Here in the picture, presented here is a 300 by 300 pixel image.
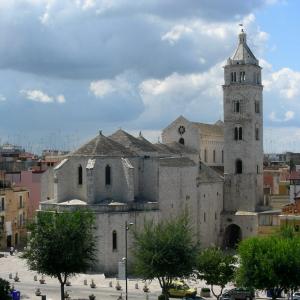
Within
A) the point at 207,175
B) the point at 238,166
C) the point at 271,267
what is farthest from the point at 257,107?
the point at 271,267

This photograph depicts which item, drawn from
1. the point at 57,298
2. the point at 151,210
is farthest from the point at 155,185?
the point at 57,298

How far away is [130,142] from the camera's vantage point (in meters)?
72.8

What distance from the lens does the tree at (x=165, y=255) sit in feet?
165

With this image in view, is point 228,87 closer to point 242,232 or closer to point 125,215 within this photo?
point 242,232

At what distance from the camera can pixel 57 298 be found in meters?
52.9

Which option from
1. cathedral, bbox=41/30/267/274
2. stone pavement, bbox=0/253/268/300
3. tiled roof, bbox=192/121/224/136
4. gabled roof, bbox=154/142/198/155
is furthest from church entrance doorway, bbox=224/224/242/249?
stone pavement, bbox=0/253/268/300

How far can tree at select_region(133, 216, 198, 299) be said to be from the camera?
50.4 m

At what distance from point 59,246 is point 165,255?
7.04 metres

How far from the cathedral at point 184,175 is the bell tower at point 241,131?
11 cm

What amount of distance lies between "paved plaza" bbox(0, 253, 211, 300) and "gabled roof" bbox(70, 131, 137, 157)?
36.3 ft

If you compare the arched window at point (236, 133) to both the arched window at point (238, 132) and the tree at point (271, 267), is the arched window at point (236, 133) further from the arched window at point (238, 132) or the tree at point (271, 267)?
the tree at point (271, 267)

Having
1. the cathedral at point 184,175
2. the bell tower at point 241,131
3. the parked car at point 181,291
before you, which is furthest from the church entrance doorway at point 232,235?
the parked car at point 181,291

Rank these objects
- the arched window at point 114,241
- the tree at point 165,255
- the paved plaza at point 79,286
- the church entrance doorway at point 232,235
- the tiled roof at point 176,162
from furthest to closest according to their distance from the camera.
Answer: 1. the church entrance doorway at point 232,235
2. the tiled roof at point 176,162
3. the arched window at point 114,241
4. the paved plaza at point 79,286
5. the tree at point 165,255

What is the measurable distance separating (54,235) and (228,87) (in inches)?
1561
